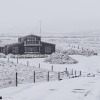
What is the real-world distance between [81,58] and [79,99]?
59733 mm

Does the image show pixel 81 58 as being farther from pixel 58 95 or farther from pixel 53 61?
pixel 58 95

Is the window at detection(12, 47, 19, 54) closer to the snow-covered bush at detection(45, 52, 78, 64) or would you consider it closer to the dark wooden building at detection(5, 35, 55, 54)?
the dark wooden building at detection(5, 35, 55, 54)

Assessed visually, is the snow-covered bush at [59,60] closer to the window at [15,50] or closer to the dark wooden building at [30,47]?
the dark wooden building at [30,47]

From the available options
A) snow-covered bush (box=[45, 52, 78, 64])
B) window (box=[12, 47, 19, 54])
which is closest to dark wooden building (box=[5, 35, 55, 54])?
window (box=[12, 47, 19, 54])

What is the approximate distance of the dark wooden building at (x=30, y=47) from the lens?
88.2 m

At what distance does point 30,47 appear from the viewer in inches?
3494

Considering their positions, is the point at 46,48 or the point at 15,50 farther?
the point at 46,48

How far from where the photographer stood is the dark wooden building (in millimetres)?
88188

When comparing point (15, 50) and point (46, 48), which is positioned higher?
point (46, 48)

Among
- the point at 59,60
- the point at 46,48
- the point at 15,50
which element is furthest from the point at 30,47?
the point at 59,60

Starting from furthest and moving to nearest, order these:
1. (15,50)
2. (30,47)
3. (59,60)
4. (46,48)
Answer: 1. (46,48)
2. (30,47)
3. (15,50)
4. (59,60)

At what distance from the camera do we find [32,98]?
19.8 m

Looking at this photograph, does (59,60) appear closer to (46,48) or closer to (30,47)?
(46,48)

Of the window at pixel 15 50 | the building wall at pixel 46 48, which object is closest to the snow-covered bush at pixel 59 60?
the building wall at pixel 46 48
